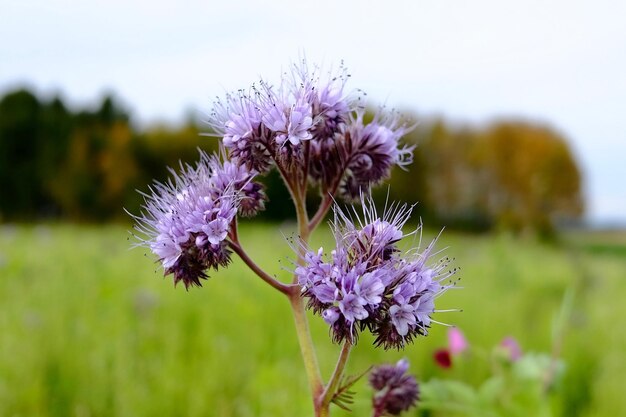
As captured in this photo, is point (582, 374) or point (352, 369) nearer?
point (352, 369)

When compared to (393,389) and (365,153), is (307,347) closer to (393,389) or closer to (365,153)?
(393,389)

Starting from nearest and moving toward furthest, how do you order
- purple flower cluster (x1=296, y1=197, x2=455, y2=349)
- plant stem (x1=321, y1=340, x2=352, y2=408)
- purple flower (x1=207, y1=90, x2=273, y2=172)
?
purple flower cluster (x1=296, y1=197, x2=455, y2=349), plant stem (x1=321, y1=340, x2=352, y2=408), purple flower (x1=207, y1=90, x2=273, y2=172)

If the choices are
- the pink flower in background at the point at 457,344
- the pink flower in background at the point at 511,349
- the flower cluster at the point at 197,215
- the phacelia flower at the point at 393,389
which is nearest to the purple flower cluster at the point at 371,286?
the flower cluster at the point at 197,215

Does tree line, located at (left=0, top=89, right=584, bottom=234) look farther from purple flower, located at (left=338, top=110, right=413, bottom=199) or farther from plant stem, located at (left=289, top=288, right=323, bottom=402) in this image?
plant stem, located at (left=289, top=288, right=323, bottom=402)

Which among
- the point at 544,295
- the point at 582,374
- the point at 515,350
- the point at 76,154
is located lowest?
the point at 76,154

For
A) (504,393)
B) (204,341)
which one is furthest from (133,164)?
(504,393)


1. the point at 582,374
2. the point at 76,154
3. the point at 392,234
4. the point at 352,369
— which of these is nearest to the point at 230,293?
the point at 352,369

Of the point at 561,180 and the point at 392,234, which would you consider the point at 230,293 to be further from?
the point at 561,180

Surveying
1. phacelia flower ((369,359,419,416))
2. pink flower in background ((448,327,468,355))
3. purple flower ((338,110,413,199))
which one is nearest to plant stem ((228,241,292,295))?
purple flower ((338,110,413,199))
